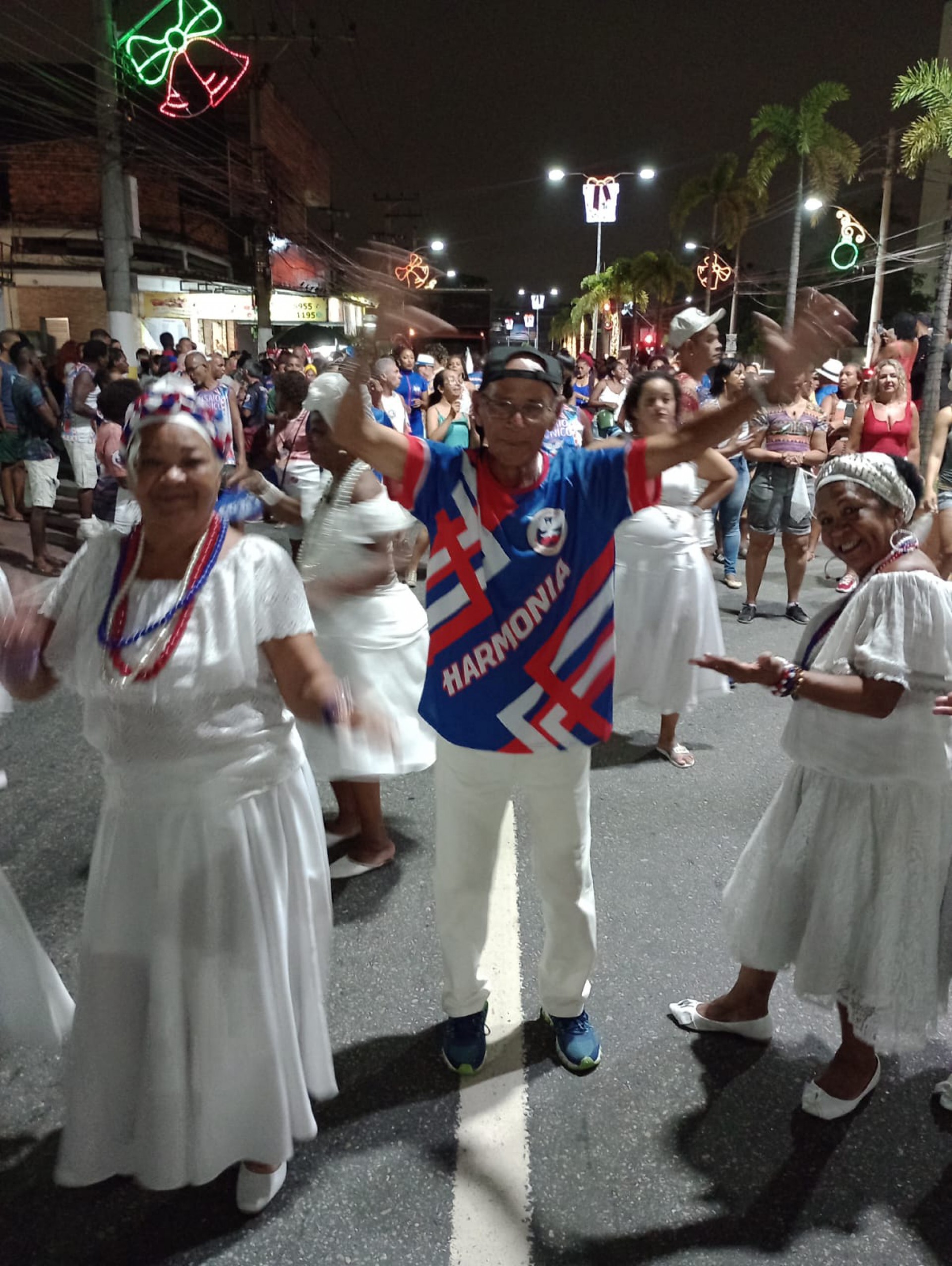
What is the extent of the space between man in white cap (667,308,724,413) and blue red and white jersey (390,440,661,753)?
6.80 ft

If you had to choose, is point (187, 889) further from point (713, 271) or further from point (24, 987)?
point (713, 271)

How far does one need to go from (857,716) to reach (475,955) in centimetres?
133

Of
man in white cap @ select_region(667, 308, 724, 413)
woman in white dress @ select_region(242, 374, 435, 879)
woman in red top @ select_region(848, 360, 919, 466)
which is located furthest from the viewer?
woman in red top @ select_region(848, 360, 919, 466)

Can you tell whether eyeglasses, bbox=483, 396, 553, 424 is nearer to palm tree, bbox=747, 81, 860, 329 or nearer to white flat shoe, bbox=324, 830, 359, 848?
white flat shoe, bbox=324, 830, 359, 848

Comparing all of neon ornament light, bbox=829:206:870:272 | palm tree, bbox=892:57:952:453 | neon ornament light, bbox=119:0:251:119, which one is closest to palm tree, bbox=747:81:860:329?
neon ornament light, bbox=829:206:870:272

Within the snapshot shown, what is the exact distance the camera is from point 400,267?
249cm

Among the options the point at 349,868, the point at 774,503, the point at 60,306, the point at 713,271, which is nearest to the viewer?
the point at 349,868

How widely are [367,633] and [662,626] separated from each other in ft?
6.24

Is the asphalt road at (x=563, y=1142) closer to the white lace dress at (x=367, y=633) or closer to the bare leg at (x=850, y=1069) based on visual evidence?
the bare leg at (x=850, y=1069)

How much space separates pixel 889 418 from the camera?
7414mm

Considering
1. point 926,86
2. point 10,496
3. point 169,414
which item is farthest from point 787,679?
point 926,86

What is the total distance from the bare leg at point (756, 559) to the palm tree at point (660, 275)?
35194 mm

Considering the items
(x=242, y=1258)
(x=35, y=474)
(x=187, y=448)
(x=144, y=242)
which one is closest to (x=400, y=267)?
(x=187, y=448)

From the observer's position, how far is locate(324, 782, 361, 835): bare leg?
13.3ft
